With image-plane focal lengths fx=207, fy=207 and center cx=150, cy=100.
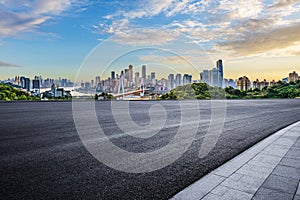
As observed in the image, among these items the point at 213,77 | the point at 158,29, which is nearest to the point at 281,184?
the point at 158,29

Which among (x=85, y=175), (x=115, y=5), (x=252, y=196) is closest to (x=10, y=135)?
(x=85, y=175)

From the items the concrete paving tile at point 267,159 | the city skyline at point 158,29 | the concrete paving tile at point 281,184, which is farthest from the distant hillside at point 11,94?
the concrete paving tile at point 281,184

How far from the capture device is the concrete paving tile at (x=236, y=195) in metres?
2.43

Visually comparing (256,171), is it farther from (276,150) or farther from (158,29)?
(158,29)

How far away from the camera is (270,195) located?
245 centimetres

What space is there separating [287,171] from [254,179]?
75 centimetres

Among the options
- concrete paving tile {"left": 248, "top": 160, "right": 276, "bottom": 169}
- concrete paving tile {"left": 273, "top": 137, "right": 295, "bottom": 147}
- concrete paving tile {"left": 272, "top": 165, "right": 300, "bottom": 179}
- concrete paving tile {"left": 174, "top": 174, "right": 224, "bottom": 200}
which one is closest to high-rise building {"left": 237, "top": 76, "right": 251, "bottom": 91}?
concrete paving tile {"left": 273, "top": 137, "right": 295, "bottom": 147}

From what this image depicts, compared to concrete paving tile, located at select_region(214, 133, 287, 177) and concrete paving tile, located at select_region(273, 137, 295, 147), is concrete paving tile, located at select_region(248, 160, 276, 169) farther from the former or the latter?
concrete paving tile, located at select_region(273, 137, 295, 147)

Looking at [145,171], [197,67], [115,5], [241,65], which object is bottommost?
[145,171]

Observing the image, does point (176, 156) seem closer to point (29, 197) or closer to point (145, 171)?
point (145, 171)

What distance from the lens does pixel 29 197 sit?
7.97 ft

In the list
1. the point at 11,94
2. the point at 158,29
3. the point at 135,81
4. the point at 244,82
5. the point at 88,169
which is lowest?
the point at 88,169

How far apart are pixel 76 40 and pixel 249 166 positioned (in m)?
31.7

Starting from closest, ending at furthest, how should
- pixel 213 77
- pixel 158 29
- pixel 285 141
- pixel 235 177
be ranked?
pixel 235 177, pixel 285 141, pixel 158 29, pixel 213 77
